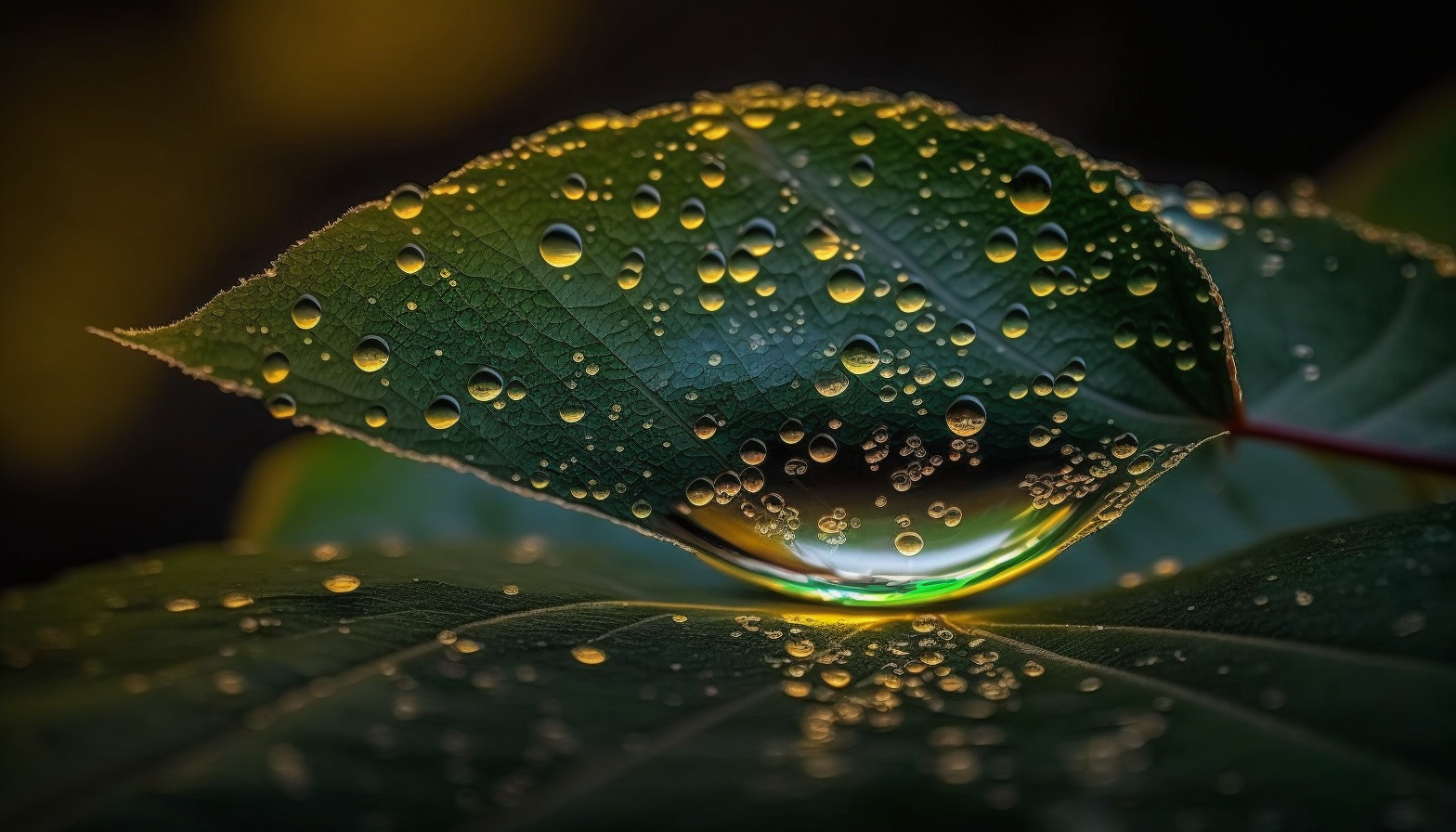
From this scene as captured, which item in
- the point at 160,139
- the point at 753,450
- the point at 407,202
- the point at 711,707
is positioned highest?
the point at 160,139

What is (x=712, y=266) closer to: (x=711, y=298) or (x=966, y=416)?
(x=711, y=298)

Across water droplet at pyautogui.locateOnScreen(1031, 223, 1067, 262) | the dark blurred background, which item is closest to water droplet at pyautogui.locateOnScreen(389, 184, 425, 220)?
water droplet at pyautogui.locateOnScreen(1031, 223, 1067, 262)

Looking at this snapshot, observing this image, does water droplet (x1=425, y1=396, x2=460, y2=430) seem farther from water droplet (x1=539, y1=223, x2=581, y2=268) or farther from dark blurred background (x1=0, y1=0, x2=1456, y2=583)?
dark blurred background (x1=0, y1=0, x2=1456, y2=583)

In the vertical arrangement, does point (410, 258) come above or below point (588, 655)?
above

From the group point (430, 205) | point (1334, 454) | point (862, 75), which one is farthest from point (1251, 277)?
point (862, 75)

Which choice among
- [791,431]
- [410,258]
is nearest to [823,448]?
[791,431]

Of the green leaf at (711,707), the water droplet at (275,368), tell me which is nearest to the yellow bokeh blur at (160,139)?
the water droplet at (275,368)

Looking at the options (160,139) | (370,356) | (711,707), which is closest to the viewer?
(711,707)

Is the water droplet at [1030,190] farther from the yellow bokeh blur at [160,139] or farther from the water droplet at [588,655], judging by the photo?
the yellow bokeh blur at [160,139]
